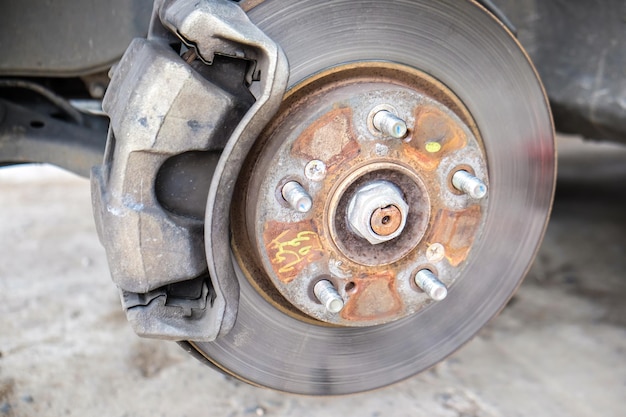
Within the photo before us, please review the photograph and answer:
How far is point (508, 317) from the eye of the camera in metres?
1.43

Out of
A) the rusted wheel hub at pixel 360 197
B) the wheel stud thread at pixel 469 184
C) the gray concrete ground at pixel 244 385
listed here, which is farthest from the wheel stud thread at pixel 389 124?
the gray concrete ground at pixel 244 385

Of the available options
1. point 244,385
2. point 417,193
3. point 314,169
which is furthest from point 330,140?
point 244,385

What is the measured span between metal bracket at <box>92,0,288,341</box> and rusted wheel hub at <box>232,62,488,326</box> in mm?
63

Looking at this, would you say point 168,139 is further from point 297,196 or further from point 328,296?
point 328,296

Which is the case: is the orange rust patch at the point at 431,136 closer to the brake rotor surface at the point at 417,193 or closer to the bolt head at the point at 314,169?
the brake rotor surface at the point at 417,193

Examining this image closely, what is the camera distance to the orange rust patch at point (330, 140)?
776 millimetres

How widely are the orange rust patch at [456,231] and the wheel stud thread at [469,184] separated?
4cm

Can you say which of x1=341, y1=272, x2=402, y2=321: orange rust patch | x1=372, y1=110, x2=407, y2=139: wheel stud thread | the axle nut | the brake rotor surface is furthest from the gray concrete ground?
x1=372, y1=110, x2=407, y2=139: wheel stud thread

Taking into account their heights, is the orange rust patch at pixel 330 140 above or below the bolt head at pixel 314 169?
above

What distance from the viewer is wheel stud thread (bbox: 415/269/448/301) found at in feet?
2.78

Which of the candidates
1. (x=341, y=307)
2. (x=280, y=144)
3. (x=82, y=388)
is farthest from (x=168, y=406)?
(x=280, y=144)

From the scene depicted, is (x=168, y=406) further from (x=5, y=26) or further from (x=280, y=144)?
(x=5, y=26)

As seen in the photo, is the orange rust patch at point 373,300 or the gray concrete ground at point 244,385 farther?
the gray concrete ground at point 244,385

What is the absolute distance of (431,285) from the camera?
0.85m
